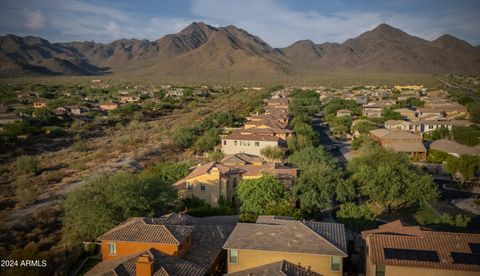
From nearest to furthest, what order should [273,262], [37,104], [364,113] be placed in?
[273,262] < [364,113] < [37,104]

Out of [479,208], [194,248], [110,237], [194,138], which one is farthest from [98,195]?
[194,138]

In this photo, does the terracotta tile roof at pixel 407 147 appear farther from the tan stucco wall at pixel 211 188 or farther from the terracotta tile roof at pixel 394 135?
the tan stucco wall at pixel 211 188

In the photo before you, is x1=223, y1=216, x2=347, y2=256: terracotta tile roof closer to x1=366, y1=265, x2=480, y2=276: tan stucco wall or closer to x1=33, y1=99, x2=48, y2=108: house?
x1=366, y1=265, x2=480, y2=276: tan stucco wall

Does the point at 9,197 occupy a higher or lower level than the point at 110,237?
lower

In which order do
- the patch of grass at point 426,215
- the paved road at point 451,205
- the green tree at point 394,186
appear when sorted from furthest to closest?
1. the green tree at point 394,186
2. the patch of grass at point 426,215
3. the paved road at point 451,205

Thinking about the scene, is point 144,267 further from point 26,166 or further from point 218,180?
point 26,166

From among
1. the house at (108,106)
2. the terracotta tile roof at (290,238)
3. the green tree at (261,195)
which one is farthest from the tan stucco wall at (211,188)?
the house at (108,106)

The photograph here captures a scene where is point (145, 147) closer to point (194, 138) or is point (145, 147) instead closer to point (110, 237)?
point (194, 138)
